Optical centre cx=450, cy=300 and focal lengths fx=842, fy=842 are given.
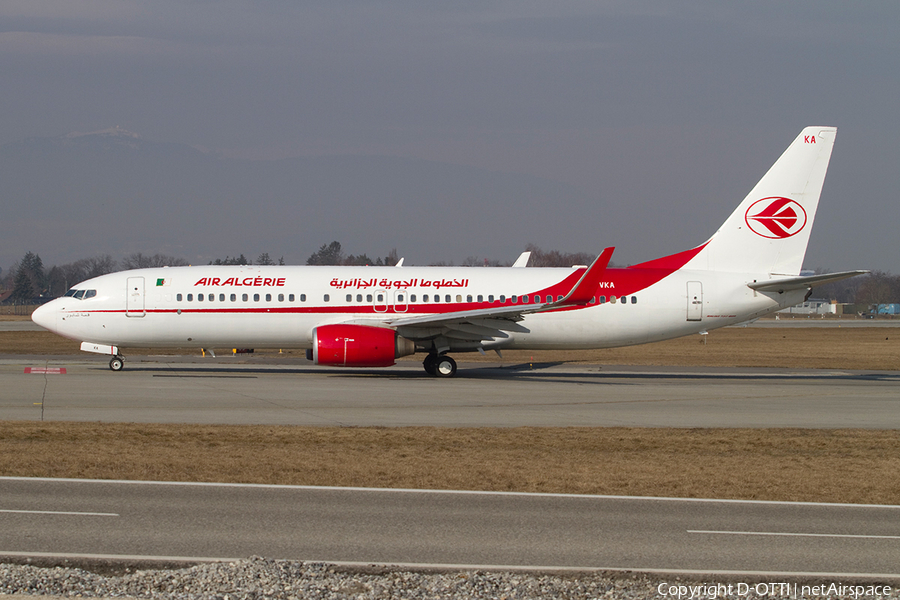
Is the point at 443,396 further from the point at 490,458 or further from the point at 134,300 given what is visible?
the point at 134,300

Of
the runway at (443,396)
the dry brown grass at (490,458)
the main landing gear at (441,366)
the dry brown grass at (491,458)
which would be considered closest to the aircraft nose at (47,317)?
the runway at (443,396)

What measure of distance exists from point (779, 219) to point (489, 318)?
1180cm

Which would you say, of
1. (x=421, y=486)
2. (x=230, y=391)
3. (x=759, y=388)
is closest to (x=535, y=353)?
(x=759, y=388)

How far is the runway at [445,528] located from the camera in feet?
27.0

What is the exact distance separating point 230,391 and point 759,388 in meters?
16.9

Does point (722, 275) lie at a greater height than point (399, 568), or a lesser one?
greater

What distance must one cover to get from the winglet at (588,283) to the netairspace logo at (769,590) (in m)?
19.4

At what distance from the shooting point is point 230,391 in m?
23.8

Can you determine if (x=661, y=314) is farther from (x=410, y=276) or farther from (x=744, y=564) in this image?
(x=744, y=564)

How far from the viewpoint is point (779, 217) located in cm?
3139

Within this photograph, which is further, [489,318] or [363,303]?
[363,303]

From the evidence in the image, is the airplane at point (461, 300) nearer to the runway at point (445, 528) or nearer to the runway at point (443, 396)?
the runway at point (443, 396)

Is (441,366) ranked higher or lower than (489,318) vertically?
lower

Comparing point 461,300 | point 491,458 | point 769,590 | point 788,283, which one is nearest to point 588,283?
point 461,300
